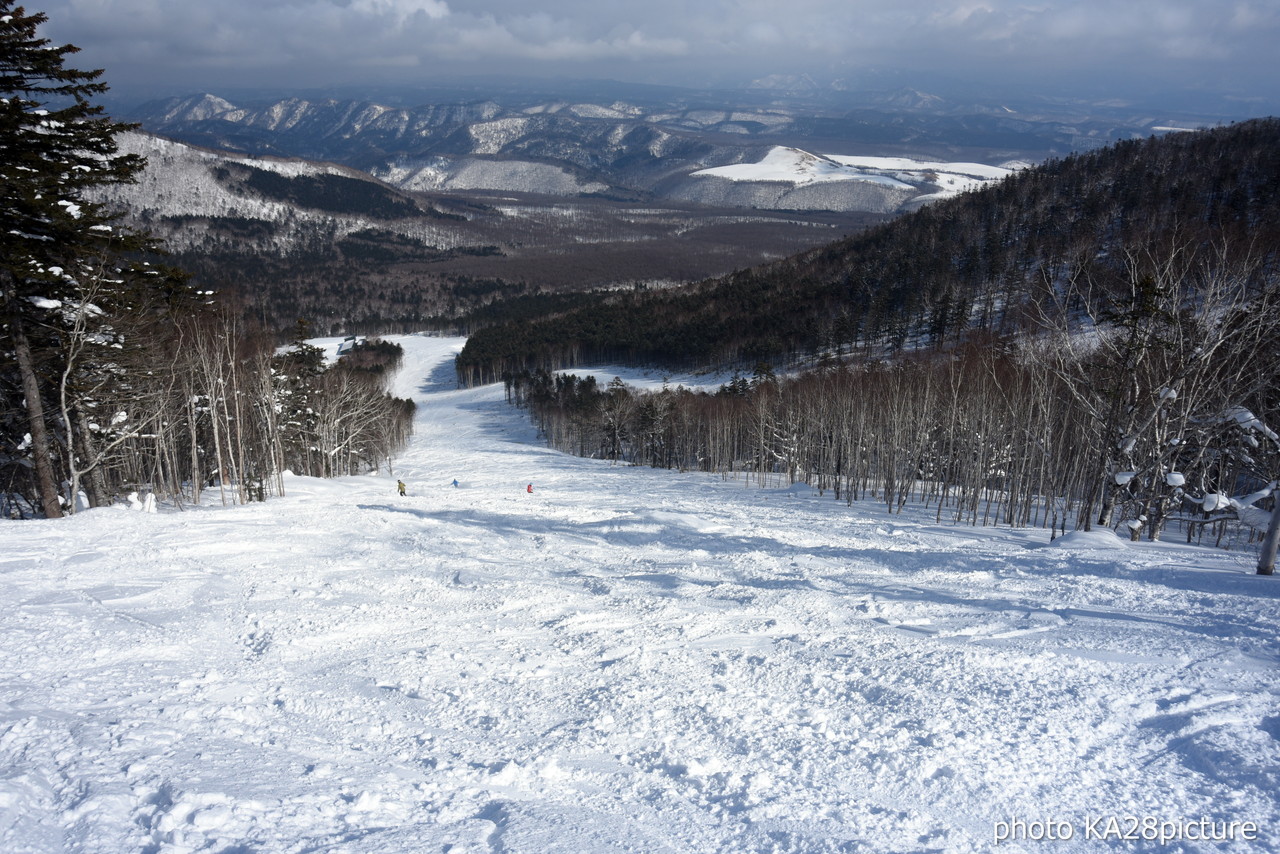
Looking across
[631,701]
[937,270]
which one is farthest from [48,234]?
[937,270]

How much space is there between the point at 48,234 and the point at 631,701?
19.4m

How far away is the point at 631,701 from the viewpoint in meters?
7.30

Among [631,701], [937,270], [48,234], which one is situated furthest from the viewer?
[937,270]

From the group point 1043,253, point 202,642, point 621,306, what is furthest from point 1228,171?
point 202,642

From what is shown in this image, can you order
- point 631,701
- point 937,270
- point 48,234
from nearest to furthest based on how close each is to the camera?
point 631,701 → point 48,234 → point 937,270

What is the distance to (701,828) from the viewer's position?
17.2ft

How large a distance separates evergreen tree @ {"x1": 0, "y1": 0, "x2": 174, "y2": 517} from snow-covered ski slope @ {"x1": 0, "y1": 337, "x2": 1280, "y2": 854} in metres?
5.49

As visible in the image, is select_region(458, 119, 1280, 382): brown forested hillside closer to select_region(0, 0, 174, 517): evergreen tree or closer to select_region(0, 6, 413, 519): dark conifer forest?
select_region(0, 6, 413, 519): dark conifer forest

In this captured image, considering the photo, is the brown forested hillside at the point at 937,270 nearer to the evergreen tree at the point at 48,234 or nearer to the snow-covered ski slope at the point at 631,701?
the snow-covered ski slope at the point at 631,701

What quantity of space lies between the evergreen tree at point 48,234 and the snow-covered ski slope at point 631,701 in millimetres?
5487

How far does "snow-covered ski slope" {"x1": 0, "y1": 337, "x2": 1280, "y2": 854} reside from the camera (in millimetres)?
5195

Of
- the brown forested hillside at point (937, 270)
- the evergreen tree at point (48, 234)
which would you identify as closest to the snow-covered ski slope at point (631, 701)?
the evergreen tree at point (48, 234)

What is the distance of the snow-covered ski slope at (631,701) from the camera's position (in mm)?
5195

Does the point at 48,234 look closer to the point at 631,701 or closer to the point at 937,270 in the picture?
the point at 631,701
